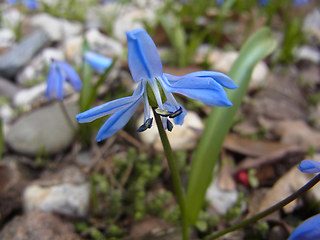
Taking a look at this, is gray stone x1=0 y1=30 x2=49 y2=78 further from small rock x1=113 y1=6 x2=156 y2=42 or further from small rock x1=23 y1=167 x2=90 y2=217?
small rock x1=23 y1=167 x2=90 y2=217

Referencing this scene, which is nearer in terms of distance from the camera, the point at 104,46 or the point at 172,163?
the point at 172,163

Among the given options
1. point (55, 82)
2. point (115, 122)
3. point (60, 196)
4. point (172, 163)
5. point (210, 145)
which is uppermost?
point (115, 122)

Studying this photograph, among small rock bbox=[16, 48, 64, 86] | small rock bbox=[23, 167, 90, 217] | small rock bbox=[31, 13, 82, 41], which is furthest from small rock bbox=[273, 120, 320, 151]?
small rock bbox=[31, 13, 82, 41]

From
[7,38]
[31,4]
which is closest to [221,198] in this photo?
[7,38]

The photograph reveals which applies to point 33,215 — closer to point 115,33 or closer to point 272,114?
point 272,114

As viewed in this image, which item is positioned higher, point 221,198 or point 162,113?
point 162,113

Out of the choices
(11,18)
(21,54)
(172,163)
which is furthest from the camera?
(11,18)

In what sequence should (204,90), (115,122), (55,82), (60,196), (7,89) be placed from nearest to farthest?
(204,90), (115,122), (60,196), (55,82), (7,89)

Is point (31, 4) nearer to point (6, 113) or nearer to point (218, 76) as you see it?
point (6, 113)
